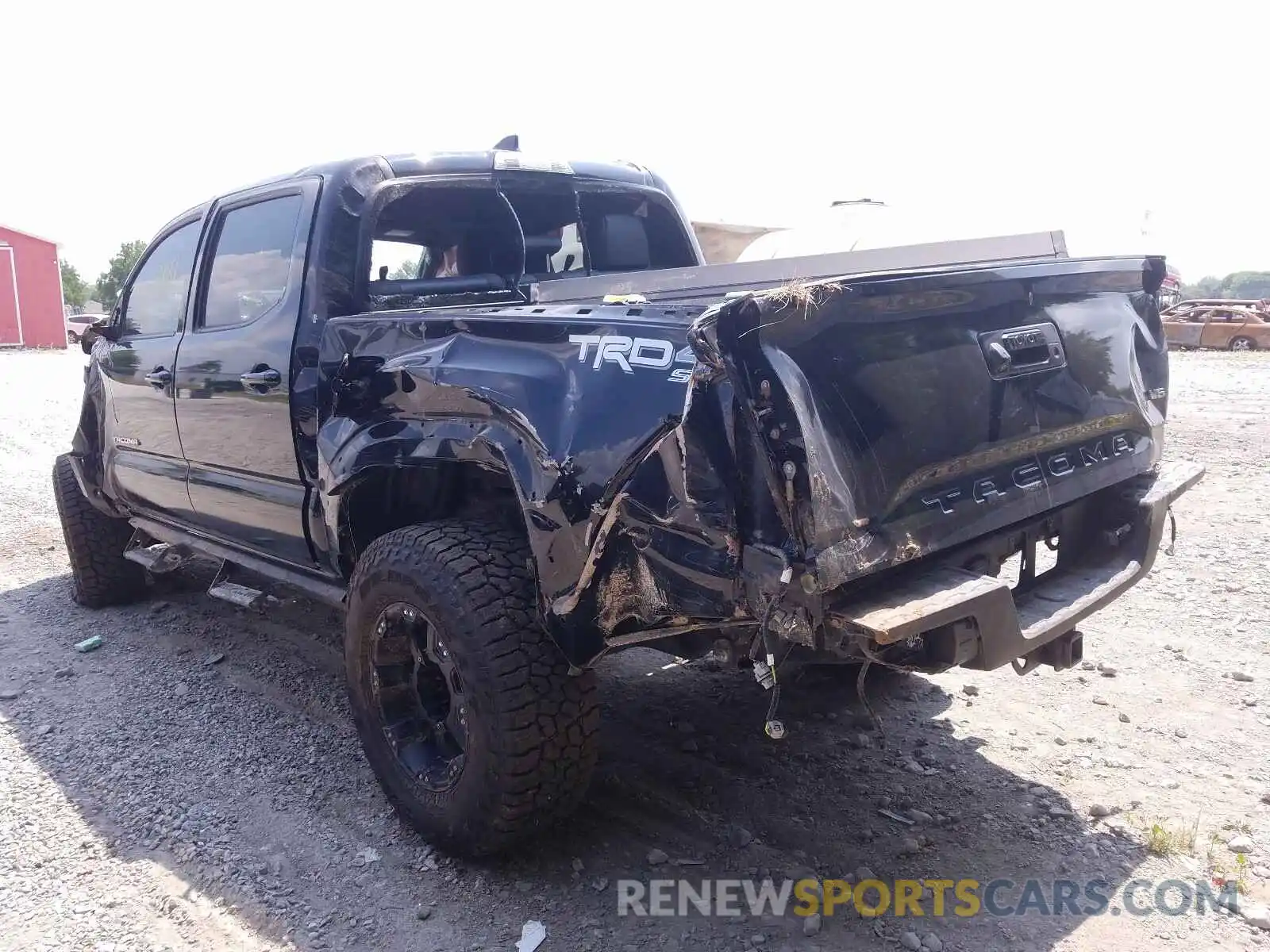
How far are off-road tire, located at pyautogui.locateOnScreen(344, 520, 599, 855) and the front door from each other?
81.7 inches

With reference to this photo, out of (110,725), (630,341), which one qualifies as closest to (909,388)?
(630,341)

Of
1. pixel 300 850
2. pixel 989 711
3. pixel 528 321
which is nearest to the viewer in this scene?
pixel 528 321

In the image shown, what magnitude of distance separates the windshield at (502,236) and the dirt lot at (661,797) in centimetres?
176

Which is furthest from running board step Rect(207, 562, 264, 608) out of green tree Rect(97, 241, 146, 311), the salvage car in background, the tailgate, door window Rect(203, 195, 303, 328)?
green tree Rect(97, 241, 146, 311)

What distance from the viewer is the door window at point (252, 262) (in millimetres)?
3744

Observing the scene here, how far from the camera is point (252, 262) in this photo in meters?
3.97

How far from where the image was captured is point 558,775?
8.93 feet

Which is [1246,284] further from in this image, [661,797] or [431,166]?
[661,797]

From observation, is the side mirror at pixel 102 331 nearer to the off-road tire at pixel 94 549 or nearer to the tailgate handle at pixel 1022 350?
the off-road tire at pixel 94 549

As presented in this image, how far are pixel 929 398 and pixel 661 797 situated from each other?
A: 161 cm

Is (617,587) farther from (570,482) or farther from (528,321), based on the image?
(528,321)

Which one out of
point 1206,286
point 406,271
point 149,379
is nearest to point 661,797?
point 406,271

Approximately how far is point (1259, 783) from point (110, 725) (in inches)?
164

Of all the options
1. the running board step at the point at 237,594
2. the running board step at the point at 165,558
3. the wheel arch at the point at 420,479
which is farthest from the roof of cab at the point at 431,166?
the running board step at the point at 165,558
